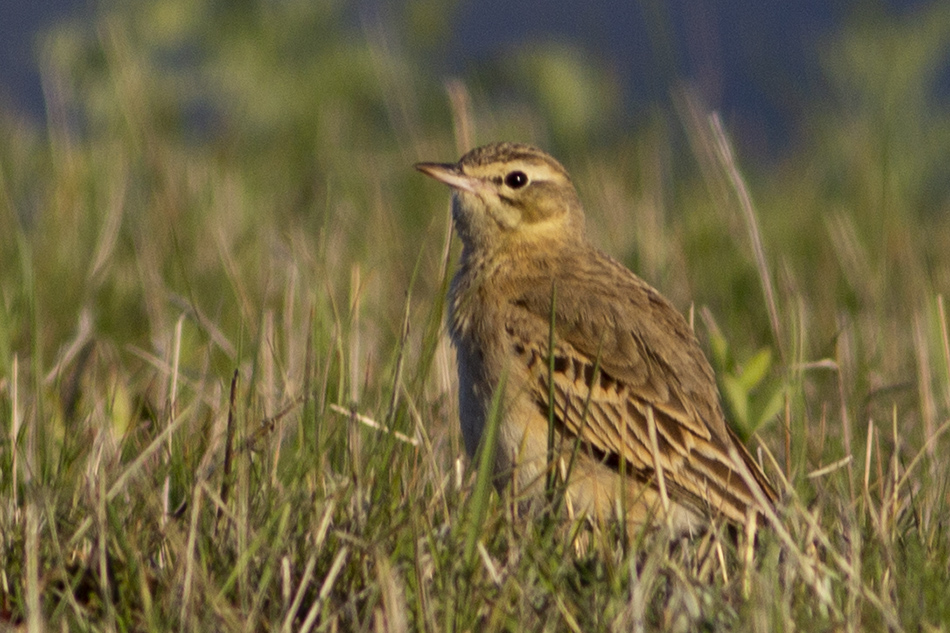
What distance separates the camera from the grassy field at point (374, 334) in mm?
3629

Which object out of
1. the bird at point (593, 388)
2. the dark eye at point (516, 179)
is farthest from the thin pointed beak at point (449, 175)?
the dark eye at point (516, 179)

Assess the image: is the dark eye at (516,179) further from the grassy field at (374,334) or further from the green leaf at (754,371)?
the green leaf at (754,371)

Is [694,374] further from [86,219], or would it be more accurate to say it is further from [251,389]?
[86,219]

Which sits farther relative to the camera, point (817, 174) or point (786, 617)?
point (817, 174)

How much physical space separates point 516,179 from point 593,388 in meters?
1.40

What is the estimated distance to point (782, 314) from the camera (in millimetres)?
7598

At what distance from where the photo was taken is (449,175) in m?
5.71

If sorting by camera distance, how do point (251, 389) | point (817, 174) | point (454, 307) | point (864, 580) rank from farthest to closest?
point (817, 174) → point (454, 307) → point (251, 389) → point (864, 580)

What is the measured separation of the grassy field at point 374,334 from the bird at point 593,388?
16cm

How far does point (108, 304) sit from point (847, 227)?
3.90 metres

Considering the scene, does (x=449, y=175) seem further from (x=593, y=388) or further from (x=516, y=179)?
(x=593, y=388)

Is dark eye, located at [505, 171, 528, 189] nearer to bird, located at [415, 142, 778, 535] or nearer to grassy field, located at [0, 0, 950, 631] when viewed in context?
bird, located at [415, 142, 778, 535]

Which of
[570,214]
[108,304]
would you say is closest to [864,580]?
[570,214]

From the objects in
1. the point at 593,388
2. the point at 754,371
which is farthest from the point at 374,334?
the point at 593,388
